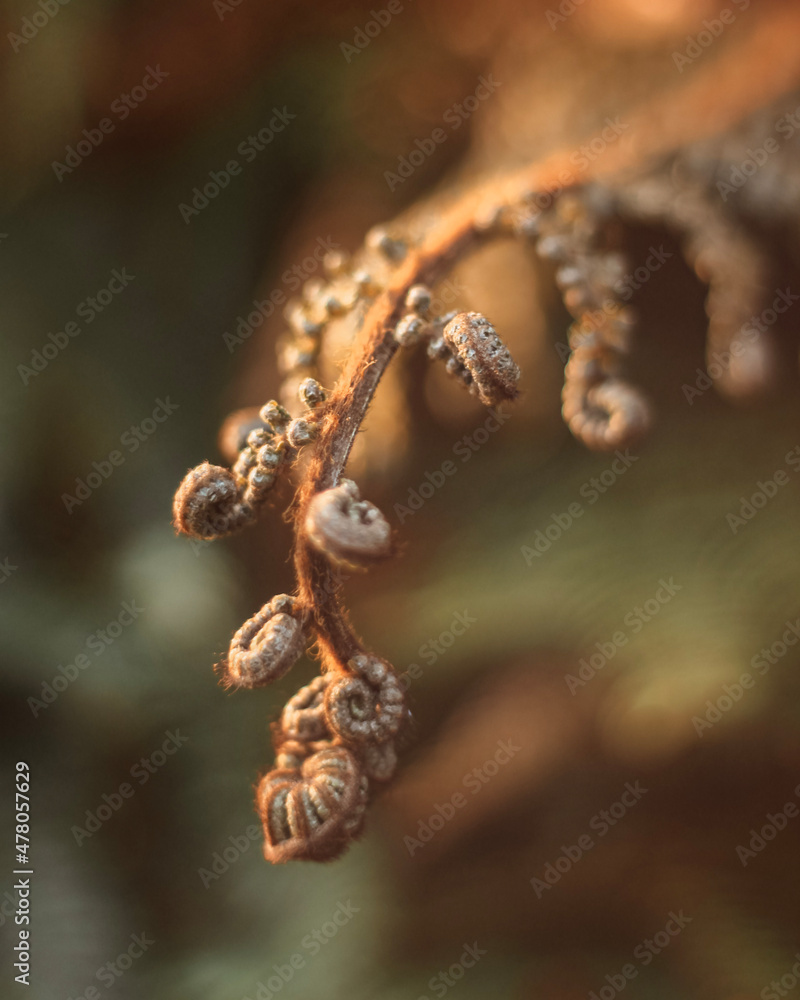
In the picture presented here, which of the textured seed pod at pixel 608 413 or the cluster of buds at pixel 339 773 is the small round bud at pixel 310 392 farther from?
the textured seed pod at pixel 608 413

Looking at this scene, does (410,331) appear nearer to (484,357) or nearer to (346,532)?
(484,357)

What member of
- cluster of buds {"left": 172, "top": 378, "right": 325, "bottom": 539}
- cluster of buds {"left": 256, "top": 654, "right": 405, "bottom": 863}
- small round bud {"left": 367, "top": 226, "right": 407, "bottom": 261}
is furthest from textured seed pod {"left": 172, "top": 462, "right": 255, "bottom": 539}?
small round bud {"left": 367, "top": 226, "right": 407, "bottom": 261}

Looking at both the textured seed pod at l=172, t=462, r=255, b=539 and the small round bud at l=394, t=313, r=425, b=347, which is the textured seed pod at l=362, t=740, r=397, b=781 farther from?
the small round bud at l=394, t=313, r=425, b=347

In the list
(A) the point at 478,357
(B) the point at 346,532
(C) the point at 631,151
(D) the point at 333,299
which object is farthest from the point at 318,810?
(C) the point at 631,151

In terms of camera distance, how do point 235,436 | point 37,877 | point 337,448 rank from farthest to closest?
point 37,877, point 235,436, point 337,448

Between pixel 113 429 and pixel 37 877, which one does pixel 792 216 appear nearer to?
pixel 113 429

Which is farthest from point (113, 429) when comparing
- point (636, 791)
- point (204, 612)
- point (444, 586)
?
point (636, 791)

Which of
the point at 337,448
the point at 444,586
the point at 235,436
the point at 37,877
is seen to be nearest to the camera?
the point at 337,448
